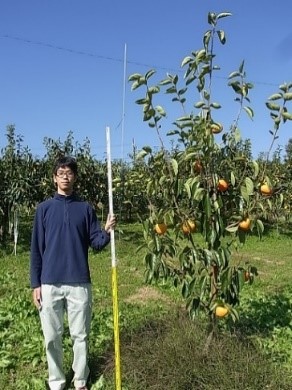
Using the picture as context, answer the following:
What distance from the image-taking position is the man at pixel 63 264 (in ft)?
10.8

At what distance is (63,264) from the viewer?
3.30 meters

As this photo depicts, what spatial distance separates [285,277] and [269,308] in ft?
9.67

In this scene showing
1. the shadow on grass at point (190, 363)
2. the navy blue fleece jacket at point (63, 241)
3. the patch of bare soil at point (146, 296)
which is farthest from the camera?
the patch of bare soil at point (146, 296)

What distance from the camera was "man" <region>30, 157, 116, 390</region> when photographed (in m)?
3.30

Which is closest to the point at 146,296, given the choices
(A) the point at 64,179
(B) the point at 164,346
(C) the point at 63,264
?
(B) the point at 164,346

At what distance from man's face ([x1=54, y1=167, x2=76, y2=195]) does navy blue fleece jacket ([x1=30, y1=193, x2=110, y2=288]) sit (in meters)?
0.05

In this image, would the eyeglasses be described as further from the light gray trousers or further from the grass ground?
the grass ground

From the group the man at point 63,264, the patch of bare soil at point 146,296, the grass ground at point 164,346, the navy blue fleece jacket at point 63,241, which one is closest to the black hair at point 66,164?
the man at point 63,264

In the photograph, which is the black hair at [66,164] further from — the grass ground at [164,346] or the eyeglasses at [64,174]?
the grass ground at [164,346]

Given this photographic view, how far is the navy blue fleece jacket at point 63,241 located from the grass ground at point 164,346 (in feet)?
2.70

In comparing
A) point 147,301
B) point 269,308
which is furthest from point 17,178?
point 269,308

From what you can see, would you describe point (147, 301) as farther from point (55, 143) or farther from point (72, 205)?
point (55, 143)

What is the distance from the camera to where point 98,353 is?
4062mm

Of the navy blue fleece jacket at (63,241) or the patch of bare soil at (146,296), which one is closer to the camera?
the navy blue fleece jacket at (63,241)
